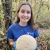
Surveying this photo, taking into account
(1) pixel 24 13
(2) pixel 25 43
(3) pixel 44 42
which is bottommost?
(3) pixel 44 42

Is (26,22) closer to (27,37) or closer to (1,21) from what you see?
(27,37)

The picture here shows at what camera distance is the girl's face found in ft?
6.53

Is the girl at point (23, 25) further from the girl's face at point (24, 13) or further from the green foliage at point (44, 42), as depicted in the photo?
the green foliage at point (44, 42)

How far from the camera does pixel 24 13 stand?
2.00 metres

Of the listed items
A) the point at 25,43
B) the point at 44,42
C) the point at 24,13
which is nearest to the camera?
the point at 25,43

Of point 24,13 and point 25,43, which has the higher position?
point 24,13

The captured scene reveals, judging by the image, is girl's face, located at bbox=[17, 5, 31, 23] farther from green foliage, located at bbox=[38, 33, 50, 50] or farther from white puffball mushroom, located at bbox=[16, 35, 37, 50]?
green foliage, located at bbox=[38, 33, 50, 50]

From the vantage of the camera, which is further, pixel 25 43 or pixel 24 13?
pixel 24 13

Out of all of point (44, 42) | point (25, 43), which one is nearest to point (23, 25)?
point (25, 43)

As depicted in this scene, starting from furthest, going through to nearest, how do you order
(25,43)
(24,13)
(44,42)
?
(44,42) → (24,13) → (25,43)

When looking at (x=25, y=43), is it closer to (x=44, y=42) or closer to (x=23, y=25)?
(x=23, y=25)

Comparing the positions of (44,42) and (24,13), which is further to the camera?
(44,42)

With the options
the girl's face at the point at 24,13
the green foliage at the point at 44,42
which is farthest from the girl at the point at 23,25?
the green foliage at the point at 44,42

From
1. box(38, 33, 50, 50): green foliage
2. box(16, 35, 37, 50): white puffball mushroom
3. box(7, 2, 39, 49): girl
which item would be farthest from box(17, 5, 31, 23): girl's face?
box(38, 33, 50, 50): green foliage
